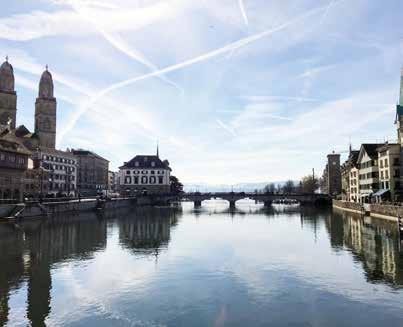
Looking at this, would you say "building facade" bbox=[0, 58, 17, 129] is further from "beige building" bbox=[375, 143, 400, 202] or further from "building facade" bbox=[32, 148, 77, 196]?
"beige building" bbox=[375, 143, 400, 202]

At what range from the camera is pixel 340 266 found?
35500 millimetres

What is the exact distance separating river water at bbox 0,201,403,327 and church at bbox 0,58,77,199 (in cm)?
3830

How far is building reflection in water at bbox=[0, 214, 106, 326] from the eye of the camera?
2442 cm

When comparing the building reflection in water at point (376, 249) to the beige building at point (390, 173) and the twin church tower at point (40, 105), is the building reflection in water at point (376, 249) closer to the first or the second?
the beige building at point (390, 173)

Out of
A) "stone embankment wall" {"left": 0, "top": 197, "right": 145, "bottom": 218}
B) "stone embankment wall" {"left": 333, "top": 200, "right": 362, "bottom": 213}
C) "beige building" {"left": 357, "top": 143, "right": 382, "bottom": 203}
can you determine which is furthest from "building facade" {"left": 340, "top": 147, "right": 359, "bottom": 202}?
"stone embankment wall" {"left": 0, "top": 197, "right": 145, "bottom": 218}

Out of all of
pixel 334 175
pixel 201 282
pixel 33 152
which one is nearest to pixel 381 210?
pixel 201 282

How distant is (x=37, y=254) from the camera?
42312mm

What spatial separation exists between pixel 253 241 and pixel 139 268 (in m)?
23.4

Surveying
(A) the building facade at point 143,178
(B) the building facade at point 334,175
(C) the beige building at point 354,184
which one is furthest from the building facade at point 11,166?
(B) the building facade at point 334,175

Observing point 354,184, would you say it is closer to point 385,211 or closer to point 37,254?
point 385,211

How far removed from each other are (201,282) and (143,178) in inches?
6211

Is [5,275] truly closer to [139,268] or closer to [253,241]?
[139,268]

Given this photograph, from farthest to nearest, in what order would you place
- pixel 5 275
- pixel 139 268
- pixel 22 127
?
pixel 22 127 < pixel 139 268 < pixel 5 275

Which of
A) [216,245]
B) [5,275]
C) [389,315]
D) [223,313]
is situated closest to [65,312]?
[223,313]
